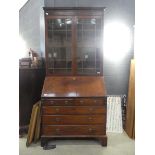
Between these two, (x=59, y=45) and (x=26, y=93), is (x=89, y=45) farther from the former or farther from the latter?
(x=26, y=93)

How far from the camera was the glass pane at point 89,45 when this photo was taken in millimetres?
3783

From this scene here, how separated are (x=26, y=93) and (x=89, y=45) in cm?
137

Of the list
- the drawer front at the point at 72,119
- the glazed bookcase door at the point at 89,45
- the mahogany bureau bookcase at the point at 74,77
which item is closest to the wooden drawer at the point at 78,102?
the mahogany bureau bookcase at the point at 74,77

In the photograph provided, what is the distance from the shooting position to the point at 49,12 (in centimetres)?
373

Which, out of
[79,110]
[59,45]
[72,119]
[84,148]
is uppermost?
[59,45]

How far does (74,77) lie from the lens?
3834 mm

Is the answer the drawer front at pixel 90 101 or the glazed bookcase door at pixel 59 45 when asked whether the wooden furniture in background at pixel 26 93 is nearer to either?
the glazed bookcase door at pixel 59 45

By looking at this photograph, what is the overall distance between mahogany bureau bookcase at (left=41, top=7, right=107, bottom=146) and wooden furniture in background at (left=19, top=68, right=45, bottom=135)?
324 millimetres

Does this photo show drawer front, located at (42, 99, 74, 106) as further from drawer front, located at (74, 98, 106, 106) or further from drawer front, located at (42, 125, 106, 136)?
drawer front, located at (42, 125, 106, 136)

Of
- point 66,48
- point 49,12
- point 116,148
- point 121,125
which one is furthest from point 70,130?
point 49,12

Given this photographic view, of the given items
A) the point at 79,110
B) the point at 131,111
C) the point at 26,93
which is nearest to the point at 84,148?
the point at 79,110

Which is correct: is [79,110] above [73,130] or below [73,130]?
above
